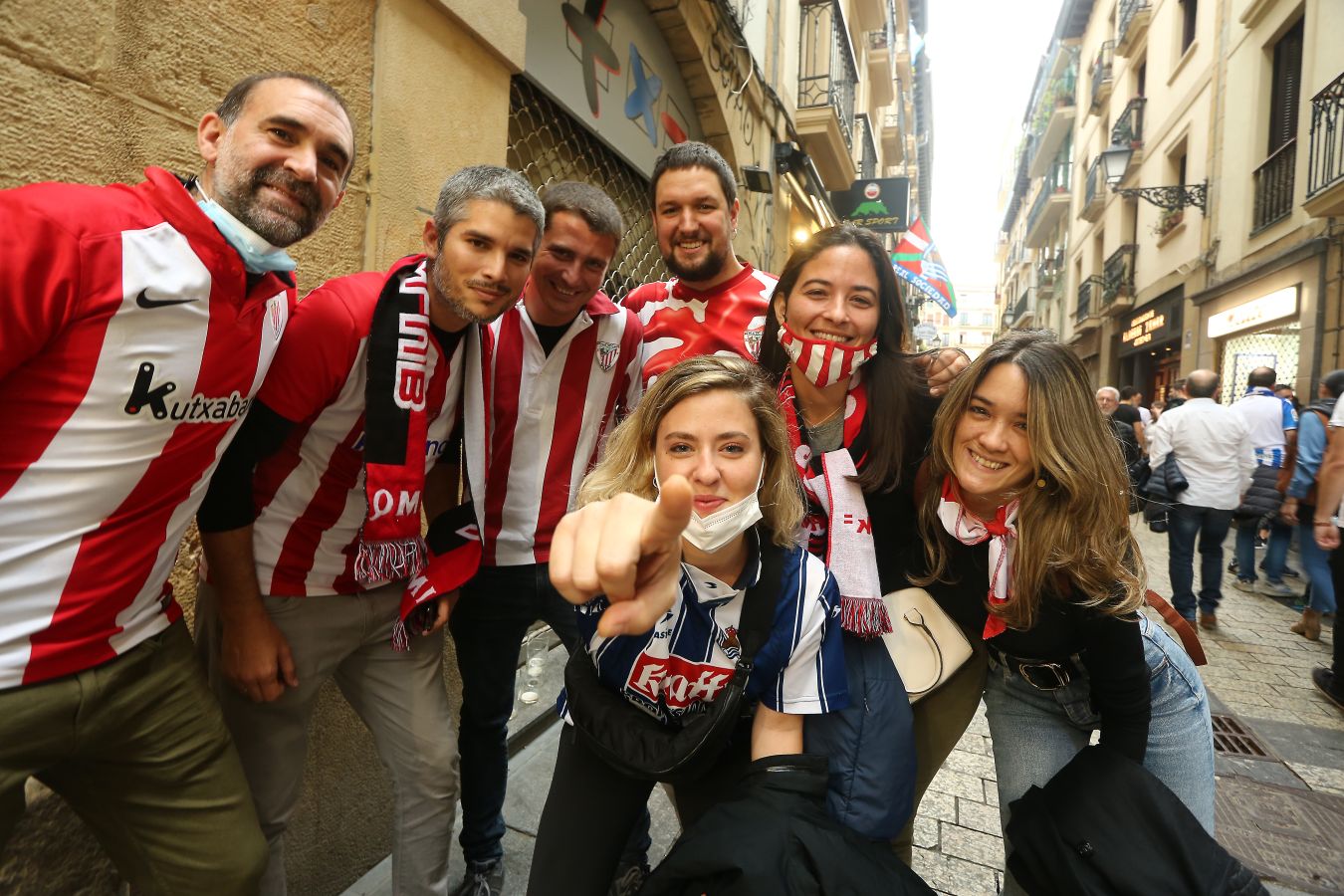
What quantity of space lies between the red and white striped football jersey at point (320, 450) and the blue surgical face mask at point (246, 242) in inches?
9.3

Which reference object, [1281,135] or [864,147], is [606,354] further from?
[864,147]

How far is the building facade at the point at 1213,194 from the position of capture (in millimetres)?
8031

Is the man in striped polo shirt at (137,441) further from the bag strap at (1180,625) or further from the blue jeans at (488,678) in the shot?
the bag strap at (1180,625)

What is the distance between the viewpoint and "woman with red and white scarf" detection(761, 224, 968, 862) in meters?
1.61

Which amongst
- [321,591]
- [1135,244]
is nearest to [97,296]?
[321,591]

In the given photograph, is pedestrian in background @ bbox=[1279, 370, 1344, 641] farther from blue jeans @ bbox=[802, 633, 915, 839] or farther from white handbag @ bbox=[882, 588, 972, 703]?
blue jeans @ bbox=[802, 633, 915, 839]

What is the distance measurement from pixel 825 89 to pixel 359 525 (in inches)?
382

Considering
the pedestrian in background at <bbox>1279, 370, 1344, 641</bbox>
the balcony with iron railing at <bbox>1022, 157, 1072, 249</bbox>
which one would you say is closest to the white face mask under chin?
the pedestrian in background at <bbox>1279, 370, 1344, 641</bbox>

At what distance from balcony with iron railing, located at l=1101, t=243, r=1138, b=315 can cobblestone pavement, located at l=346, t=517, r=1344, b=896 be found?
12.2 m

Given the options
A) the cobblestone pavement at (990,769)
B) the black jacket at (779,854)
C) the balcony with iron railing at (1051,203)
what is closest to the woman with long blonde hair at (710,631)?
the black jacket at (779,854)

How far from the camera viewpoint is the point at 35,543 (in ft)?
3.90

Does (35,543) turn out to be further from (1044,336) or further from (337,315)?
(1044,336)

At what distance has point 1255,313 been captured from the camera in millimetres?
9445

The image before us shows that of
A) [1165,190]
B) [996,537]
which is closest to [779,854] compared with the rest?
[996,537]
